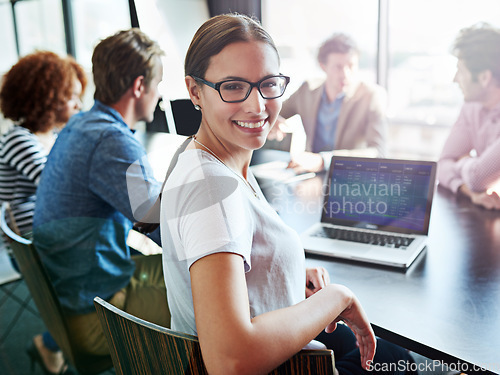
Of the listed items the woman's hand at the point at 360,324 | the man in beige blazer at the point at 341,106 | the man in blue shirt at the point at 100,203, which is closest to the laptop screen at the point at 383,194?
the woman's hand at the point at 360,324

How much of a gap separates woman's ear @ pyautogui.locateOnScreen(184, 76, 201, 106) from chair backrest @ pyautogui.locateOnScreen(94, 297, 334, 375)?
420 mm

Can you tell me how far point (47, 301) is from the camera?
1227 mm

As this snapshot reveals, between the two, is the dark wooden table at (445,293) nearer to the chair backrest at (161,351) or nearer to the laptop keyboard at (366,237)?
the laptop keyboard at (366,237)

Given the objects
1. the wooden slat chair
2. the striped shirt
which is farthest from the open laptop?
the striped shirt

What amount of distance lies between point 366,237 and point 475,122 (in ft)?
3.50

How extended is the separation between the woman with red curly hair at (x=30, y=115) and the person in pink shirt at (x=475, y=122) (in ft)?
5.79

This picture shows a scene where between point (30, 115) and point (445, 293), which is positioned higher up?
point (30, 115)

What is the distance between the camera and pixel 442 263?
1.04m

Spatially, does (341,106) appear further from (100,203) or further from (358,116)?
(100,203)

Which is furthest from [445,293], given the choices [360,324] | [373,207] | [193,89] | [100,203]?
[100,203]

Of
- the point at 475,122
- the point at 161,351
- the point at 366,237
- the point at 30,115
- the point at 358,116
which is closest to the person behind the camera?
the point at 161,351

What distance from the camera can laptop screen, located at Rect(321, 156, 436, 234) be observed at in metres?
1.18

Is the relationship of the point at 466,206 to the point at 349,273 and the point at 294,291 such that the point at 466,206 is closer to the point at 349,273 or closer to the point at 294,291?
the point at 349,273

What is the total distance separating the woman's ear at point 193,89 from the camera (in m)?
0.83
